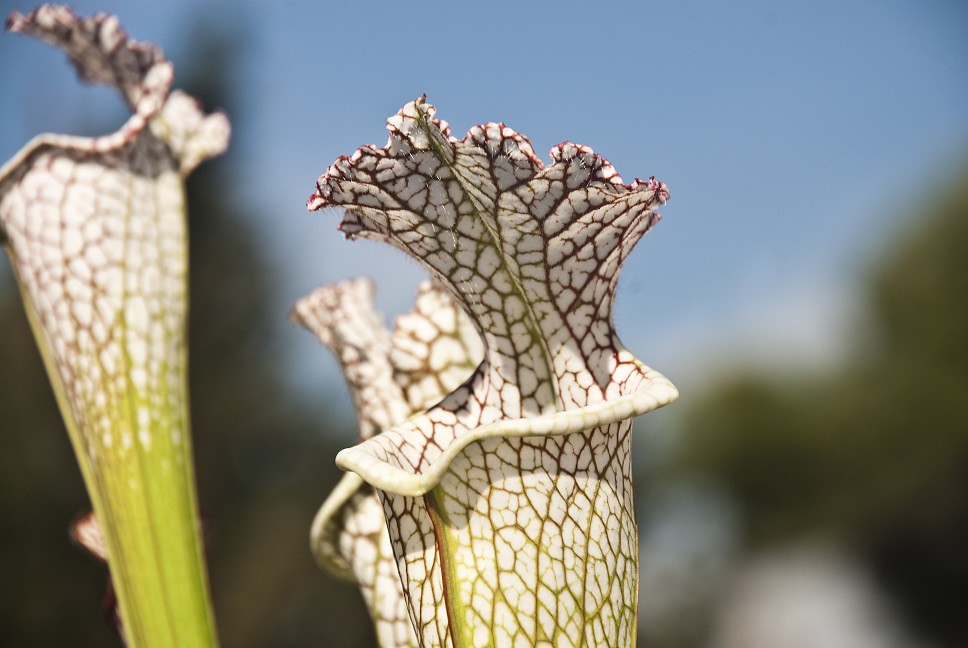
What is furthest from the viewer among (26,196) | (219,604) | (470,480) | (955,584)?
(955,584)

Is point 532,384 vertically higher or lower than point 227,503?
higher

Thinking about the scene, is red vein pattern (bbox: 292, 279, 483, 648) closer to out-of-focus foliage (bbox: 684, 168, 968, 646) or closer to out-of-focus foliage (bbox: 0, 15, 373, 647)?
out-of-focus foliage (bbox: 0, 15, 373, 647)

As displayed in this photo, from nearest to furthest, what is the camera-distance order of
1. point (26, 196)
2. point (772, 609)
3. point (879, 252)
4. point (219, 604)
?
1. point (26, 196)
2. point (219, 604)
3. point (772, 609)
4. point (879, 252)

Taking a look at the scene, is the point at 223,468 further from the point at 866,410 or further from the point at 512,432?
the point at 866,410

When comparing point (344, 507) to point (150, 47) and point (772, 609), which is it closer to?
point (150, 47)

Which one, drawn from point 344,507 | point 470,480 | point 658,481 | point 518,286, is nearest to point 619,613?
point 470,480

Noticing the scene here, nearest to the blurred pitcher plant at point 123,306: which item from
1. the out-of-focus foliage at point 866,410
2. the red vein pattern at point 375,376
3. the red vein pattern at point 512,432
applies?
the red vein pattern at point 375,376
